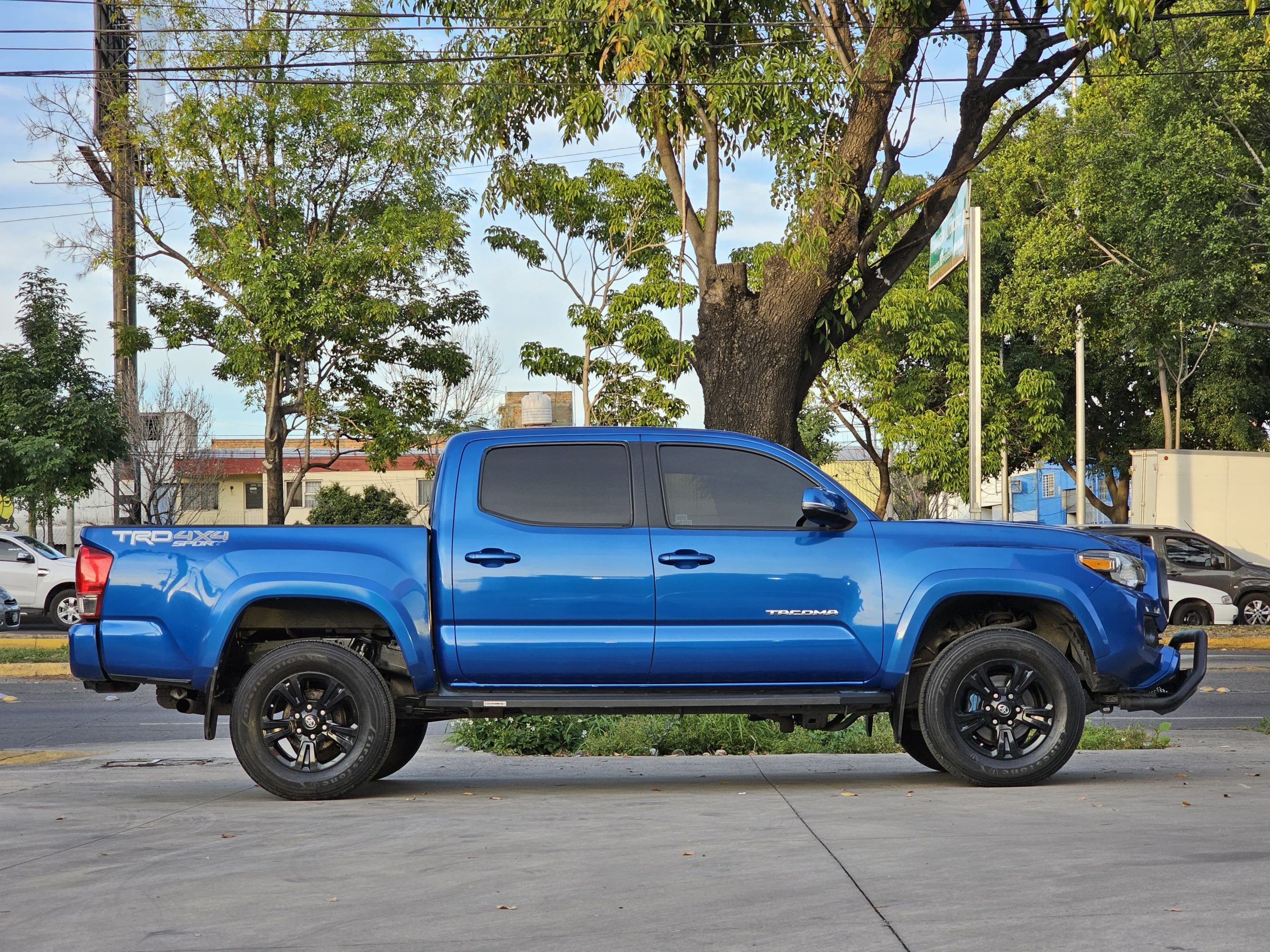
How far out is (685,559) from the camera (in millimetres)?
7145

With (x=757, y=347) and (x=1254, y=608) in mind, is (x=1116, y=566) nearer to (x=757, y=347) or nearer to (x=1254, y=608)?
(x=757, y=347)

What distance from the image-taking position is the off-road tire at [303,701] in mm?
7137

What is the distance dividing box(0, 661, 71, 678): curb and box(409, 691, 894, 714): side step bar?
11.2 metres

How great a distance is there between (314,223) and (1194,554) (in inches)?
750

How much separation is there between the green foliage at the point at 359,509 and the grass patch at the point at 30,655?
16.5 metres

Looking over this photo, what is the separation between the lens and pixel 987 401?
36.7 meters

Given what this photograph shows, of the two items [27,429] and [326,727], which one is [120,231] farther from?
[326,727]

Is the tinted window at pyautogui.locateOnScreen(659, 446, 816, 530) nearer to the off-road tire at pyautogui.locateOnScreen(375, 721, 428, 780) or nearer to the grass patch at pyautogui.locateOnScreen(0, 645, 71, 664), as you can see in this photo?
the off-road tire at pyautogui.locateOnScreen(375, 721, 428, 780)

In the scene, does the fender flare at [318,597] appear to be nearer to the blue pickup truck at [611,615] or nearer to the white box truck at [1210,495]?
the blue pickup truck at [611,615]

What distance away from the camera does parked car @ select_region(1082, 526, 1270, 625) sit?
22.3 m

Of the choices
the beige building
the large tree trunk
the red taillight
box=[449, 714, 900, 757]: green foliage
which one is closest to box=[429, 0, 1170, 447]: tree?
the large tree trunk

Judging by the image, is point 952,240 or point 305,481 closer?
point 952,240

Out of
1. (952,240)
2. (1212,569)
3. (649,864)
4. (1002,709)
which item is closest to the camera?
(649,864)

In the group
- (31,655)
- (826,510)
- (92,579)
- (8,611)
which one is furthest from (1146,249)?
(92,579)
